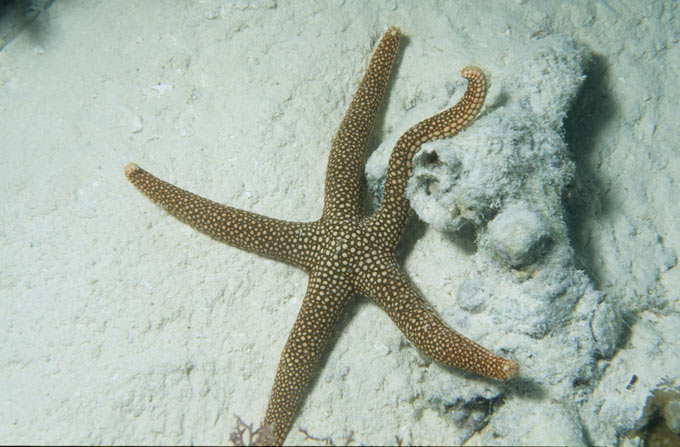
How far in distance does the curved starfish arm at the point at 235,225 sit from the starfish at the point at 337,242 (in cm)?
1

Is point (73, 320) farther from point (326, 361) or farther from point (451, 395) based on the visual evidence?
point (451, 395)

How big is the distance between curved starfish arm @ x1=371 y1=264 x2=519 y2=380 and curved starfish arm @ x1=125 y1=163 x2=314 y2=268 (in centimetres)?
99

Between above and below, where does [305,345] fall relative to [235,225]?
below

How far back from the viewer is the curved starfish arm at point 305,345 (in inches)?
153

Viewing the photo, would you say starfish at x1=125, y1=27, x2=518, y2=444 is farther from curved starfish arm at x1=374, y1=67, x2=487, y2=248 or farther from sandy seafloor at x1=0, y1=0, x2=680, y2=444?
sandy seafloor at x1=0, y1=0, x2=680, y2=444

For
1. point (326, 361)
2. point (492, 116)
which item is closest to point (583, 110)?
point (492, 116)

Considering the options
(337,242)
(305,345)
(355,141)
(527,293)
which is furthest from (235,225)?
(527,293)

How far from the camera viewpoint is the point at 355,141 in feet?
15.6

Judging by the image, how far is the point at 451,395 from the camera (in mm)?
4113

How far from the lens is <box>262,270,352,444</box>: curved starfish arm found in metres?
3.88

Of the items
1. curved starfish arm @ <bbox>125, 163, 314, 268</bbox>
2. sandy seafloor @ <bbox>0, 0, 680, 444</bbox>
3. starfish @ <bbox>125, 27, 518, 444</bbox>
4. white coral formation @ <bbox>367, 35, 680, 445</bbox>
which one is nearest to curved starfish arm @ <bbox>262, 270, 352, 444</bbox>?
starfish @ <bbox>125, 27, 518, 444</bbox>

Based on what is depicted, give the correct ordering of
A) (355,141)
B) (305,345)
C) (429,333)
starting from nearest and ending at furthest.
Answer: (429,333), (305,345), (355,141)

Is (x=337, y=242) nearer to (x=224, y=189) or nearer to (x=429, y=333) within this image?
(x=429, y=333)

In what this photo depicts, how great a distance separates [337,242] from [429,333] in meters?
1.32
